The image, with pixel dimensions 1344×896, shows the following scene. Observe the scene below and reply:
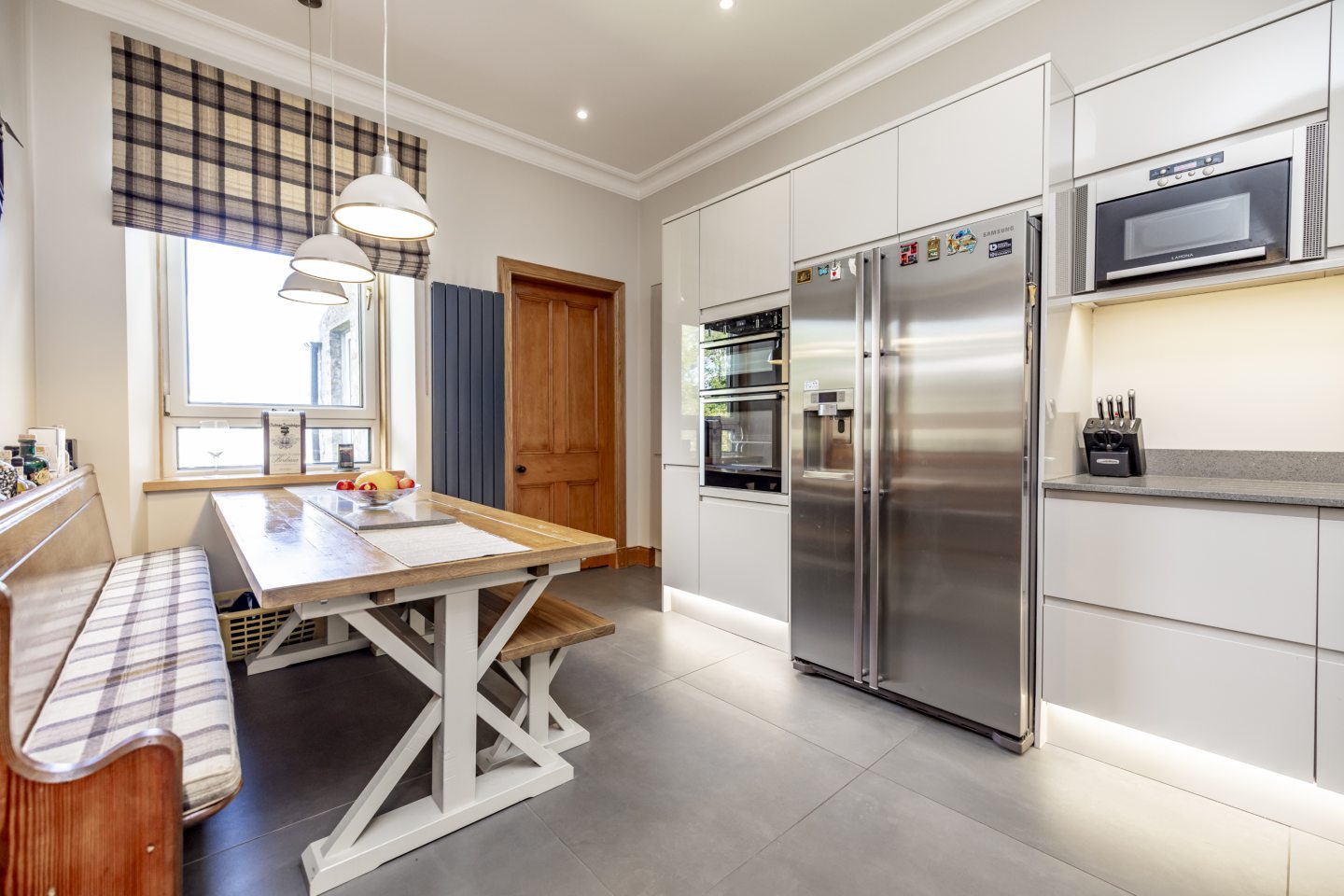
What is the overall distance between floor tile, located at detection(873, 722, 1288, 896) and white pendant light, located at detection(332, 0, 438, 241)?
2363 millimetres

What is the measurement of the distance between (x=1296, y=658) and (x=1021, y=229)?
1470 mm

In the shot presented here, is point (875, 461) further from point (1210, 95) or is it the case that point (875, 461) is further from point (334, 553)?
point (334, 553)

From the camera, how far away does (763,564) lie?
9.45 feet

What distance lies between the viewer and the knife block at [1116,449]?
213 centimetres

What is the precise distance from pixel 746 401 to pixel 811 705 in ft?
4.83

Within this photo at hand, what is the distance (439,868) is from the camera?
4.74ft

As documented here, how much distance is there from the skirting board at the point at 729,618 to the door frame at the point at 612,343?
4.07 feet

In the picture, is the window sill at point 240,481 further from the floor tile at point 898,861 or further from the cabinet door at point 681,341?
the floor tile at point 898,861

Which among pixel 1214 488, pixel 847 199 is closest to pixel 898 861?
pixel 1214 488

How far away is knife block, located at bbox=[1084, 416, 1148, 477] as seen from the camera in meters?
2.13

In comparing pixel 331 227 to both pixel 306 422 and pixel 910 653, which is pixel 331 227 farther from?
pixel 910 653

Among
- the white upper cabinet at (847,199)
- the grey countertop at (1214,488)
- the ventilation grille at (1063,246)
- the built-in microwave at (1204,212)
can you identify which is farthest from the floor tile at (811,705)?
the white upper cabinet at (847,199)

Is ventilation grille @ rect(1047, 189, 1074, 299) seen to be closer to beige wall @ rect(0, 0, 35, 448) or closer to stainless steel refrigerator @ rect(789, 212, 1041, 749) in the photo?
stainless steel refrigerator @ rect(789, 212, 1041, 749)

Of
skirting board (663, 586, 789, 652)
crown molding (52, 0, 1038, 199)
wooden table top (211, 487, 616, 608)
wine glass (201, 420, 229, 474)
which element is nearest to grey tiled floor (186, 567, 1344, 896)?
skirting board (663, 586, 789, 652)
